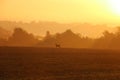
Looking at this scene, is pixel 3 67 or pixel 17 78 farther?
pixel 3 67

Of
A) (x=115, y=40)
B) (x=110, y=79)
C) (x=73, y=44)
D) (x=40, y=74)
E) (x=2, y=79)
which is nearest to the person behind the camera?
(x=2, y=79)

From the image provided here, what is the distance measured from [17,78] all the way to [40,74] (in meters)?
4.11

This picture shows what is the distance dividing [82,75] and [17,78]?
20.6ft

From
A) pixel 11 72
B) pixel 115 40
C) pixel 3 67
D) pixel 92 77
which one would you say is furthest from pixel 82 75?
pixel 115 40

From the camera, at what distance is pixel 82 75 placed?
3441 centimetres

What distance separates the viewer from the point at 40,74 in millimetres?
34781

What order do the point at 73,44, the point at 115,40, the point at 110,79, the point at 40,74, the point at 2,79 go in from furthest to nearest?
the point at 73,44
the point at 115,40
the point at 40,74
the point at 110,79
the point at 2,79

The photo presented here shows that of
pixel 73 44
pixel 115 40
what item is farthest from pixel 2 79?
pixel 73 44

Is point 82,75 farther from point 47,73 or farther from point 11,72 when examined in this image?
point 11,72

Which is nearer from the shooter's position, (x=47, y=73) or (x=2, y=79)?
(x=2, y=79)

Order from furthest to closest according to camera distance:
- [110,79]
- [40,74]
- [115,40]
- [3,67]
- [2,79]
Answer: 1. [115,40]
2. [3,67]
3. [40,74]
4. [110,79]
5. [2,79]

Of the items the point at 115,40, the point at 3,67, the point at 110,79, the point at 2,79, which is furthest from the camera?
the point at 115,40

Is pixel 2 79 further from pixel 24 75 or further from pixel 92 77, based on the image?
pixel 92 77

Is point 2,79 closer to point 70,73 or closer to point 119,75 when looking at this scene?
point 70,73
